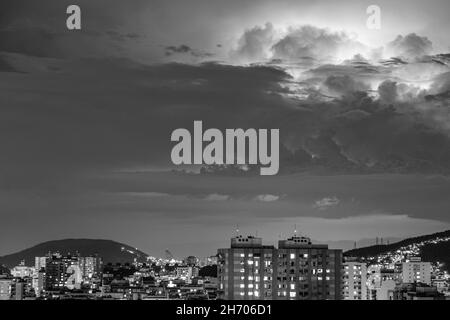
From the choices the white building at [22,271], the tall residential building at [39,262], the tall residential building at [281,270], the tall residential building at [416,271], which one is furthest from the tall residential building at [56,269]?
the tall residential building at [281,270]

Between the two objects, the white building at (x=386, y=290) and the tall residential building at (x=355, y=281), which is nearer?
the tall residential building at (x=355, y=281)

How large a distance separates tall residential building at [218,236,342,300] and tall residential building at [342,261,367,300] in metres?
7.19

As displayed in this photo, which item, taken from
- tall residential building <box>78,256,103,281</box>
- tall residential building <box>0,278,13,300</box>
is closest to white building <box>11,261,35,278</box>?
tall residential building <box>0,278,13,300</box>

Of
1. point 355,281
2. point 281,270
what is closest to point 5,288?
point 355,281

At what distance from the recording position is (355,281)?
29188 millimetres

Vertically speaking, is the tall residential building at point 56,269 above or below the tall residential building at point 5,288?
above

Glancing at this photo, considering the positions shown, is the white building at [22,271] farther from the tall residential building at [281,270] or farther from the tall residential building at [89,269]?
the tall residential building at [281,270]

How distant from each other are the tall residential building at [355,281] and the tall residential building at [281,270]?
7.19 m

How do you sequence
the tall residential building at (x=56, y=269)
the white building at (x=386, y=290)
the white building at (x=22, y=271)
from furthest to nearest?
1. the tall residential building at (x=56, y=269)
2. the white building at (x=22, y=271)
3. the white building at (x=386, y=290)

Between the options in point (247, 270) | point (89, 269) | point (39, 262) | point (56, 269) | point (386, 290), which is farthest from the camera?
point (89, 269)

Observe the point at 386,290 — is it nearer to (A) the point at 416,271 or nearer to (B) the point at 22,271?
(A) the point at 416,271

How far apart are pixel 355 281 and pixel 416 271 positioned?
6.70 m

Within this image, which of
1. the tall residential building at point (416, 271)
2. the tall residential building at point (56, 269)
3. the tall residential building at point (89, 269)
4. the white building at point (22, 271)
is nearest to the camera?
the white building at point (22, 271)

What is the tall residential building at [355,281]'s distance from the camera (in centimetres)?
2877
